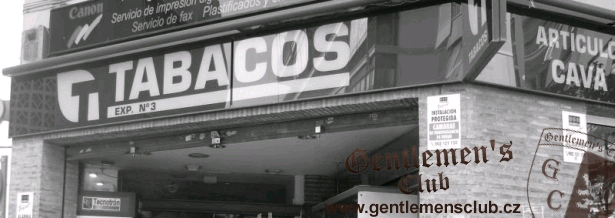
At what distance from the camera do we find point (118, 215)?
14.4m

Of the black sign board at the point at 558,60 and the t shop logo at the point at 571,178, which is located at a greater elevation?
the black sign board at the point at 558,60

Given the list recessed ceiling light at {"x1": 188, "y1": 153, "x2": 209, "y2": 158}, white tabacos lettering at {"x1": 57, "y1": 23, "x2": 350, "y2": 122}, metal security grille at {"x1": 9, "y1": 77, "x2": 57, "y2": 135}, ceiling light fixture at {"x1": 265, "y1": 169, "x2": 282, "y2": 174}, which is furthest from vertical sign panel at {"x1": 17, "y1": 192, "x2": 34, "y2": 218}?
ceiling light fixture at {"x1": 265, "y1": 169, "x2": 282, "y2": 174}

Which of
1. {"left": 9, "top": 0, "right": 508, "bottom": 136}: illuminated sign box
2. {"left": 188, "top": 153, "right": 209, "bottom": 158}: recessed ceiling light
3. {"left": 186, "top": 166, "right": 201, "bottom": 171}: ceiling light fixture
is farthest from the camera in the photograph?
{"left": 186, "top": 166, "right": 201, "bottom": 171}: ceiling light fixture

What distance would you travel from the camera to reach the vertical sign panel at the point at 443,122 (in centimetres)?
964

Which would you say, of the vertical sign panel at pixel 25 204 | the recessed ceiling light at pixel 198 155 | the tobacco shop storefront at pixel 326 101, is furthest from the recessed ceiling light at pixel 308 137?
the vertical sign panel at pixel 25 204

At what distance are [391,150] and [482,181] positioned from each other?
→ 8.96ft

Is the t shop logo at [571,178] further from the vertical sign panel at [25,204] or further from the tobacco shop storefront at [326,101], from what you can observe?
the vertical sign panel at [25,204]

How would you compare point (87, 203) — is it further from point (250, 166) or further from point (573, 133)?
point (573, 133)

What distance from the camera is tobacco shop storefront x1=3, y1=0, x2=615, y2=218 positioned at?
31.9 feet

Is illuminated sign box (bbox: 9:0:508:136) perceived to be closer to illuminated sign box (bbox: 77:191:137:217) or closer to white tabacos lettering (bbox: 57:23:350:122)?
white tabacos lettering (bbox: 57:23:350:122)

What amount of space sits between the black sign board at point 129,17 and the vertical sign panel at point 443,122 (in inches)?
100

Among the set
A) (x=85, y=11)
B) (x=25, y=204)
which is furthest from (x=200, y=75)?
(x=25, y=204)

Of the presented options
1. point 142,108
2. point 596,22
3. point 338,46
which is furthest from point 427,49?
point 142,108

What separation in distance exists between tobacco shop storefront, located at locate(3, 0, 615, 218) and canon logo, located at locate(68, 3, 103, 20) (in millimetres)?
36
